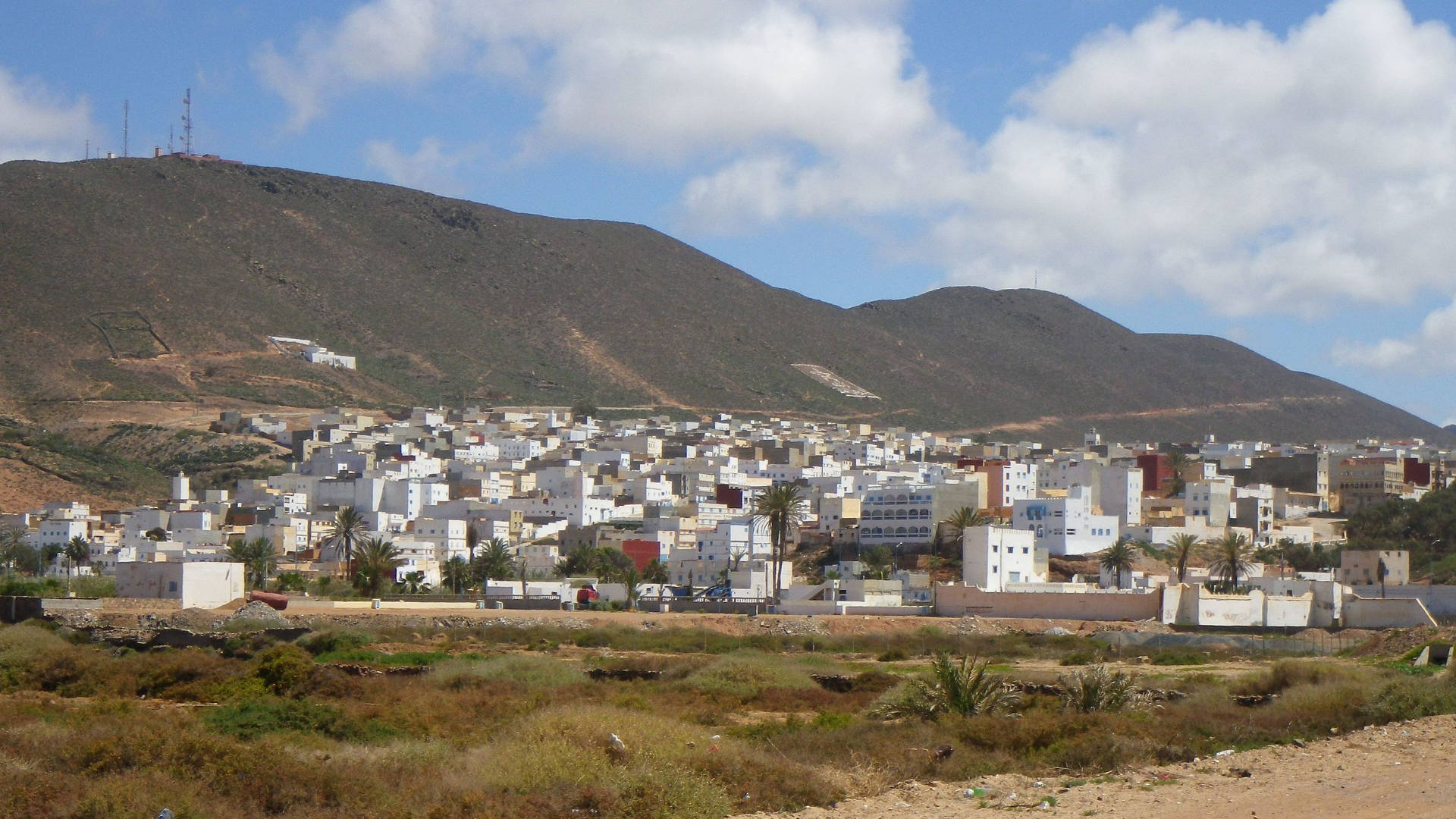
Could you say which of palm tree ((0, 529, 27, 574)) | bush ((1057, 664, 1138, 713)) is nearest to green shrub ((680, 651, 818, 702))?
bush ((1057, 664, 1138, 713))

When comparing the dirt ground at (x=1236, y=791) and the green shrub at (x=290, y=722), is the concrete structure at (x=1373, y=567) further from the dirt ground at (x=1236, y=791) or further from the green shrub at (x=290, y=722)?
the green shrub at (x=290, y=722)

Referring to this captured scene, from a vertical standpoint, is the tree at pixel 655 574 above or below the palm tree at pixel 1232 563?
below

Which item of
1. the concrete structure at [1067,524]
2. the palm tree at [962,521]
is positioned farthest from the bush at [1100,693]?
the concrete structure at [1067,524]

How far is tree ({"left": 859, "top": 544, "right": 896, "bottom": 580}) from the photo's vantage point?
66625mm

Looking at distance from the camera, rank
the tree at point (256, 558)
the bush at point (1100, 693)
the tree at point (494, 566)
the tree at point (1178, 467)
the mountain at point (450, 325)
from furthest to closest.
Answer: the mountain at point (450, 325), the tree at point (1178, 467), the tree at point (494, 566), the tree at point (256, 558), the bush at point (1100, 693)

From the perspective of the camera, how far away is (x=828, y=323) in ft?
567

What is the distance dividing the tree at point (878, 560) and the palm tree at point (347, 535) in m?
21.3

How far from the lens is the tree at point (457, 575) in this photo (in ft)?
220

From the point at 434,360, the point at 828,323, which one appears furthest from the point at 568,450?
the point at 828,323

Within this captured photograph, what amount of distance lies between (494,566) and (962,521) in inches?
764

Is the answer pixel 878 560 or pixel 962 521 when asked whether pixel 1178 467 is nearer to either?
pixel 878 560

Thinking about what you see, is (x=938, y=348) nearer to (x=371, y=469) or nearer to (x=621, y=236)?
(x=621, y=236)

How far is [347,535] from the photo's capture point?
71.4m

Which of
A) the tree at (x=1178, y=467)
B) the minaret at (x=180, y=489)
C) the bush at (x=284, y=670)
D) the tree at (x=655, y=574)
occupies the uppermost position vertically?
the tree at (x=1178, y=467)
